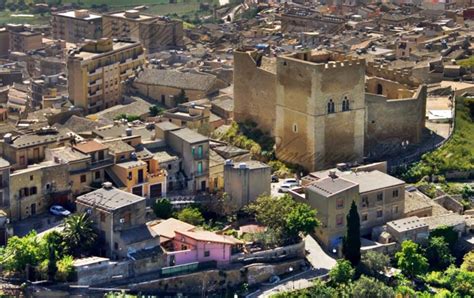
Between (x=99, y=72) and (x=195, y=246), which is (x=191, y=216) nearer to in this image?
(x=195, y=246)

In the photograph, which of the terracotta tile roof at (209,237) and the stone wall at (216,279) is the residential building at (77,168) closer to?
the terracotta tile roof at (209,237)

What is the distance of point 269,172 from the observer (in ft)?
123

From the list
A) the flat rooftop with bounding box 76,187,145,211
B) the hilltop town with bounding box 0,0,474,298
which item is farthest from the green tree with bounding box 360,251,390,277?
the flat rooftop with bounding box 76,187,145,211

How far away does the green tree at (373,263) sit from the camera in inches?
1371

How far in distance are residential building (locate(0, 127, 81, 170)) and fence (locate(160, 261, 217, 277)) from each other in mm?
5824

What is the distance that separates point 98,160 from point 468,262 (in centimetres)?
1103

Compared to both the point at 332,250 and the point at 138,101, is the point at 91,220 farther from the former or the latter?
the point at 138,101

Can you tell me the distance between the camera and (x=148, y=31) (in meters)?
69.0

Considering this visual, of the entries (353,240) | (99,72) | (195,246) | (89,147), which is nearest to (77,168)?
(89,147)

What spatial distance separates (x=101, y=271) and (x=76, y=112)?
53.3ft

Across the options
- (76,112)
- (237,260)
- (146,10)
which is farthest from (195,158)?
(146,10)

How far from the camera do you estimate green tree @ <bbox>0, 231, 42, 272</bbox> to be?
32.8 meters

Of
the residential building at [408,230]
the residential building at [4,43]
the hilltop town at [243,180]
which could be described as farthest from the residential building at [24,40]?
the residential building at [408,230]

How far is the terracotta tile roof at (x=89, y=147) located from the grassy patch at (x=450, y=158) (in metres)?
10.2
